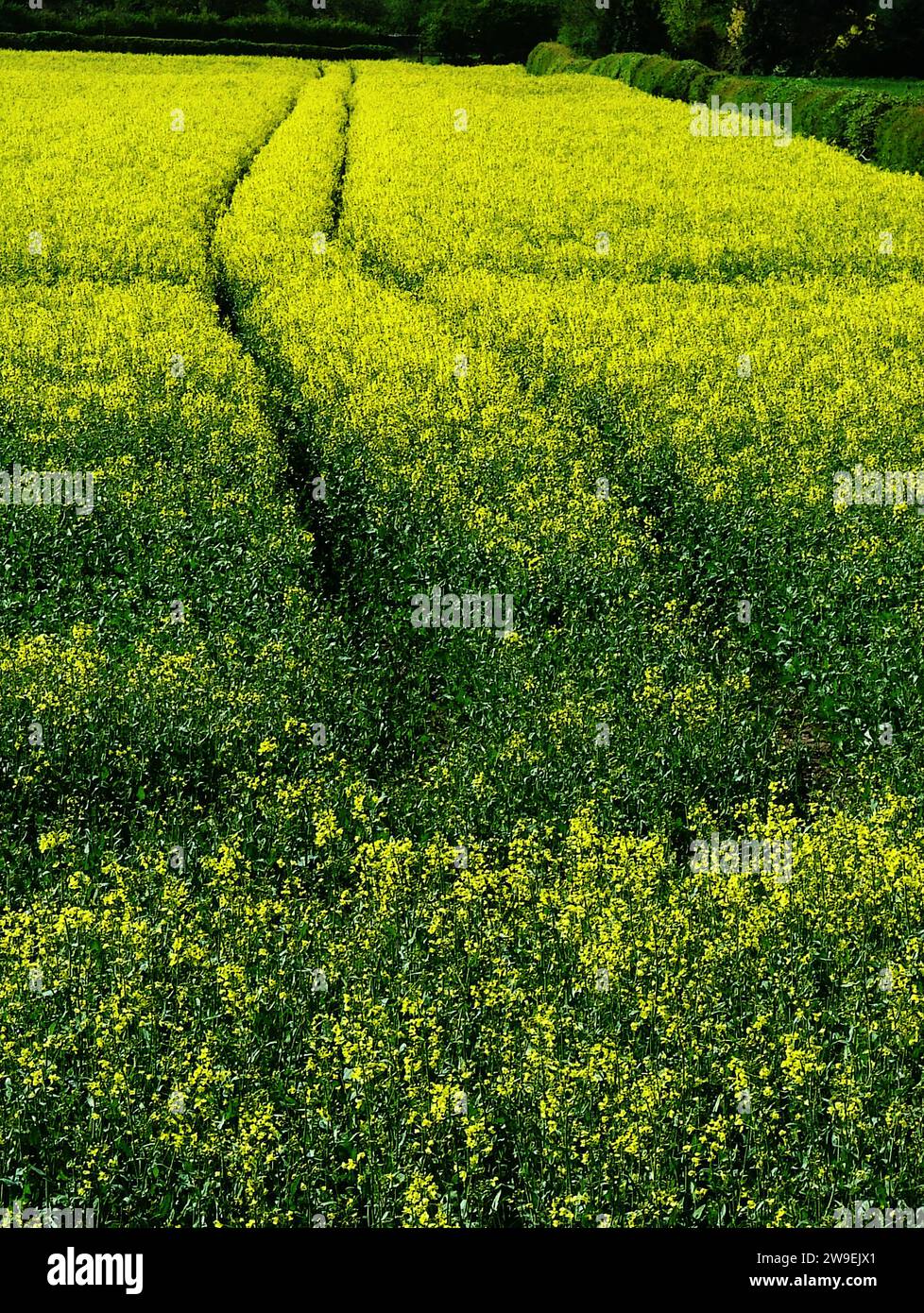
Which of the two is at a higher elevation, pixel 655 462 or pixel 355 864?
pixel 655 462

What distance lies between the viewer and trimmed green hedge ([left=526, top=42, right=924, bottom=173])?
26.7 metres

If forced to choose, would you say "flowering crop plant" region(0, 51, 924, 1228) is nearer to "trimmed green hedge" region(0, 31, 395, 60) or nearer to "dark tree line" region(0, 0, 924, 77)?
"dark tree line" region(0, 0, 924, 77)

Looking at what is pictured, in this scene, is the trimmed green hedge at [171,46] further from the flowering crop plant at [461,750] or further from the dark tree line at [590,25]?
the flowering crop plant at [461,750]

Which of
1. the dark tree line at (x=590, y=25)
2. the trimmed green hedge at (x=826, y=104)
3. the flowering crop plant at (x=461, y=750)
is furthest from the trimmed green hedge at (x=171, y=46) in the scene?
the flowering crop plant at (x=461, y=750)

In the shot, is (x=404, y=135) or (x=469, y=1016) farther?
(x=404, y=135)

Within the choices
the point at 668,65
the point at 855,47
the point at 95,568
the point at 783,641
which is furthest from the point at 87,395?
the point at 855,47

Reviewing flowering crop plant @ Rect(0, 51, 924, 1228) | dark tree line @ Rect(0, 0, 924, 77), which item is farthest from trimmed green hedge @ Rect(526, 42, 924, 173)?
flowering crop plant @ Rect(0, 51, 924, 1228)

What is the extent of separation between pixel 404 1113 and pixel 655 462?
798 centimetres

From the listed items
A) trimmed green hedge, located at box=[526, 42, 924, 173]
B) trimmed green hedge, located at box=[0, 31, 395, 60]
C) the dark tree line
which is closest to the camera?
trimmed green hedge, located at box=[526, 42, 924, 173]

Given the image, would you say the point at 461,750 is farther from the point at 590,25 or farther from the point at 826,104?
the point at 590,25

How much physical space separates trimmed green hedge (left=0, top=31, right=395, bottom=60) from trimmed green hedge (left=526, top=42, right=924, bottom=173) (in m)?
23.0

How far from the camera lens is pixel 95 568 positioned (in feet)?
32.0
